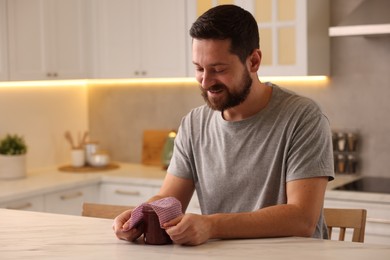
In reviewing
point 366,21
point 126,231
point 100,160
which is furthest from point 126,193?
point 126,231

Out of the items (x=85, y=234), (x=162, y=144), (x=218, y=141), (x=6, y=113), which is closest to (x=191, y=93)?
(x=162, y=144)

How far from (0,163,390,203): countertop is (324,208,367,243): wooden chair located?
1332mm

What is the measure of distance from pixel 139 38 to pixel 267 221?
2748mm

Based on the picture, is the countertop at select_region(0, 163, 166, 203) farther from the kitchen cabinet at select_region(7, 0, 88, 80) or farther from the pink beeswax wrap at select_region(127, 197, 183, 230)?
the pink beeswax wrap at select_region(127, 197, 183, 230)

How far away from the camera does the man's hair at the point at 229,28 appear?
2078 mm

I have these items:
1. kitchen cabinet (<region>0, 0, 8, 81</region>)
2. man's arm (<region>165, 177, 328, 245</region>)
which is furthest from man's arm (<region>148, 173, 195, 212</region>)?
kitchen cabinet (<region>0, 0, 8, 81</region>)

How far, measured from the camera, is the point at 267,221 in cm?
196

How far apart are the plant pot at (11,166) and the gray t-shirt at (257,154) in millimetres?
2168

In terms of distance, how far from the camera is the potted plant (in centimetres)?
428

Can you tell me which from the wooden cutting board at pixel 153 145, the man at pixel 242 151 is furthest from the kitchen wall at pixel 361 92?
the man at pixel 242 151

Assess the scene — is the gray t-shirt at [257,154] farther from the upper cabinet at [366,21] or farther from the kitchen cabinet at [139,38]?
the kitchen cabinet at [139,38]

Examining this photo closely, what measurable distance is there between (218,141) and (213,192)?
0.17m

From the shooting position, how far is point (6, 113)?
4.54 meters

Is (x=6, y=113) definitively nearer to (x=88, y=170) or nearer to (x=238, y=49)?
(x=88, y=170)
